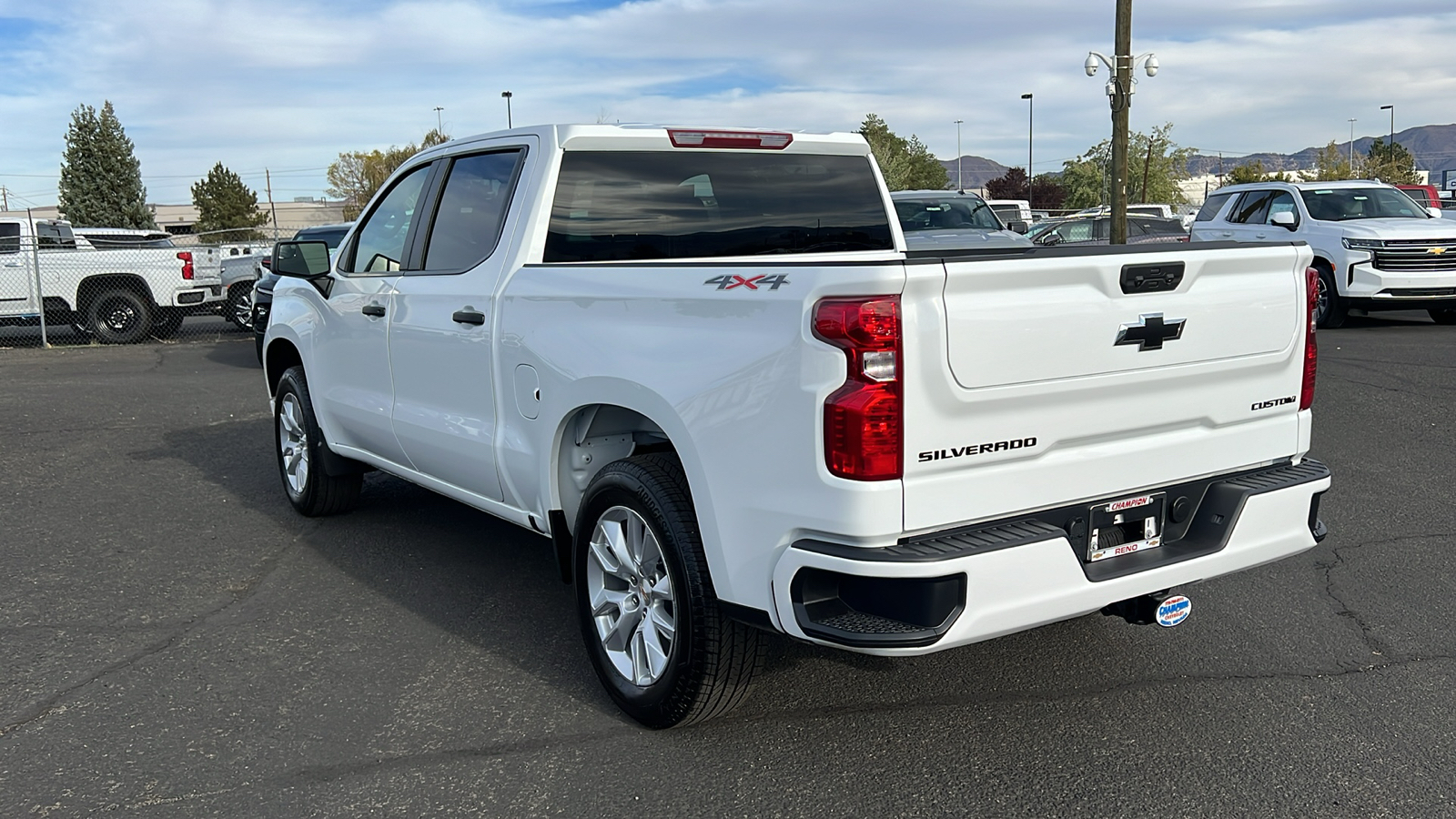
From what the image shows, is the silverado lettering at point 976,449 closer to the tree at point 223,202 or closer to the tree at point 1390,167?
the tree at point 1390,167

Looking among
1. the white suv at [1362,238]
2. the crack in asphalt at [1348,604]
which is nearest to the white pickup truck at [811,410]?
the crack in asphalt at [1348,604]

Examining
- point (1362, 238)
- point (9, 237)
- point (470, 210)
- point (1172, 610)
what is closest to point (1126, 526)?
point (1172, 610)

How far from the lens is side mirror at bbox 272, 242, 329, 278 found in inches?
234

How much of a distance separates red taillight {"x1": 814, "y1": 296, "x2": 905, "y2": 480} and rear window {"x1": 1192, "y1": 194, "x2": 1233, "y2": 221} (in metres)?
16.0

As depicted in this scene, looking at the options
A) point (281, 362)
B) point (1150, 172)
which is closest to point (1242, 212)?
point (281, 362)

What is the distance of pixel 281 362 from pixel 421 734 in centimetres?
382

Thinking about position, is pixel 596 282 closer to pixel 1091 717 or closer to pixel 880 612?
pixel 880 612

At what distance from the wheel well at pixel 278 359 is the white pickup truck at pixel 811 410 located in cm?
210

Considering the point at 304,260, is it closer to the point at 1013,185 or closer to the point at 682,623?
the point at 682,623

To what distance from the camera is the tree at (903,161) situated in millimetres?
59812

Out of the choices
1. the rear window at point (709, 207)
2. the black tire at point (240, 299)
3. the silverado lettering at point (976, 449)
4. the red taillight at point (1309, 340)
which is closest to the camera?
the silverado lettering at point (976, 449)

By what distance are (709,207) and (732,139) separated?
1.03ft

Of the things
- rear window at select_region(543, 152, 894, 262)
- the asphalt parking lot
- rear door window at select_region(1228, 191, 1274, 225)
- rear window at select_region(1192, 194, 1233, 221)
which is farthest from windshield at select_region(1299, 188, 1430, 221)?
rear window at select_region(543, 152, 894, 262)

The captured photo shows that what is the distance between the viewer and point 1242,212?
1669cm
